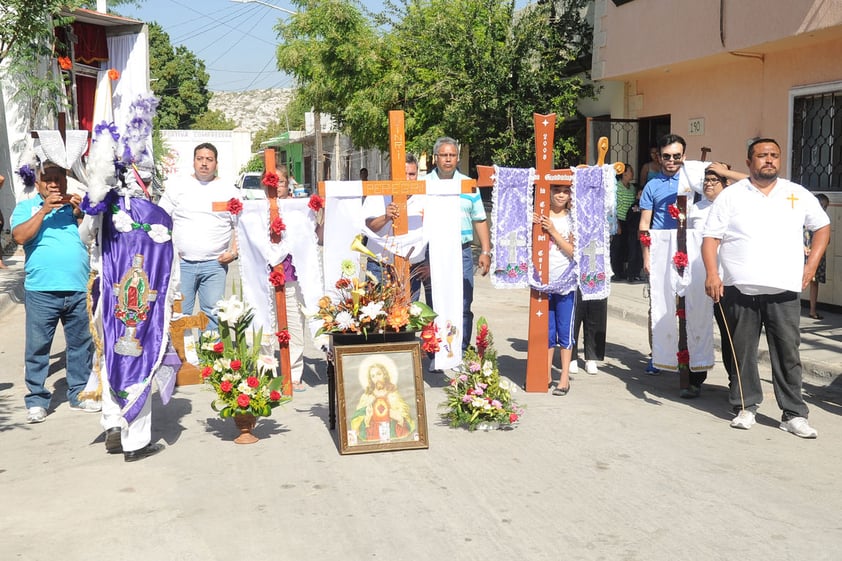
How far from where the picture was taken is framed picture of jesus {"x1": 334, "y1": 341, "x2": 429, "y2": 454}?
5.89m

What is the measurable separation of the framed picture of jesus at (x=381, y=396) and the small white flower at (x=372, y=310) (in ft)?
0.63

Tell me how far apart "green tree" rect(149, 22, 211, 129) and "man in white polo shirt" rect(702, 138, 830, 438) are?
59331 millimetres

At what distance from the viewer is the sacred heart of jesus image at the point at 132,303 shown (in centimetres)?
574

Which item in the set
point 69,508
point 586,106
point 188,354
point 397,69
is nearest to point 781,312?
point 188,354

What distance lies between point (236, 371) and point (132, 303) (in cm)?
82

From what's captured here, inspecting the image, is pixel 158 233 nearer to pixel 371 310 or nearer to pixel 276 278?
pixel 371 310

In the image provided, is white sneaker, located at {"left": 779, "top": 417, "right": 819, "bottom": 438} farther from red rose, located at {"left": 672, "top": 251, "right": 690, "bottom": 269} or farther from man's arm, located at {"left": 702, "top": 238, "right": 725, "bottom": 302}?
red rose, located at {"left": 672, "top": 251, "right": 690, "bottom": 269}

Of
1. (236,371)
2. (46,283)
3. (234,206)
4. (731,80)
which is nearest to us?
(236,371)

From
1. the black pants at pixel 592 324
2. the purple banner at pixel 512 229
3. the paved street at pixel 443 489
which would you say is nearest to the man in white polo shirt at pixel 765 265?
the paved street at pixel 443 489

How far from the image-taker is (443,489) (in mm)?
5172

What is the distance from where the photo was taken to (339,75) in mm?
22047

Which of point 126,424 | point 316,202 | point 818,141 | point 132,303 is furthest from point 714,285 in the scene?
point 818,141

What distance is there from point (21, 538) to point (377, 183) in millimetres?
3671

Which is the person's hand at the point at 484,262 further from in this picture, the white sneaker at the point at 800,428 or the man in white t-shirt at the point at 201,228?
the white sneaker at the point at 800,428
